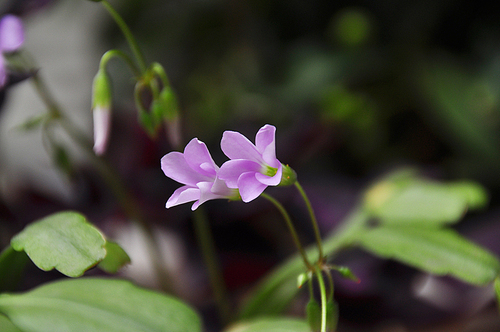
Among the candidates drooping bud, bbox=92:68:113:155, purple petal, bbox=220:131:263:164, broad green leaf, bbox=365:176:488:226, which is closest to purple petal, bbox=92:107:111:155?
drooping bud, bbox=92:68:113:155

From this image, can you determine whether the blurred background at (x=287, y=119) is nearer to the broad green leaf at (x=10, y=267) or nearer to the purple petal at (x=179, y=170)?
the broad green leaf at (x=10, y=267)

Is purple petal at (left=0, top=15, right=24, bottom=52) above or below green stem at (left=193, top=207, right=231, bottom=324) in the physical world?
above

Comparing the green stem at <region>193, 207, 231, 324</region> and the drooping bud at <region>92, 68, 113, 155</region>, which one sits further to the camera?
the green stem at <region>193, 207, 231, 324</region>

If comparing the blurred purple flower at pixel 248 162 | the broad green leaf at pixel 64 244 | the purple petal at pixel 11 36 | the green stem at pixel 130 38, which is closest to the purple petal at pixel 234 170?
the blurred purple flower at pixel 248 162

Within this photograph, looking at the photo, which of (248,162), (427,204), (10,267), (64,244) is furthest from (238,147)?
(427,204)

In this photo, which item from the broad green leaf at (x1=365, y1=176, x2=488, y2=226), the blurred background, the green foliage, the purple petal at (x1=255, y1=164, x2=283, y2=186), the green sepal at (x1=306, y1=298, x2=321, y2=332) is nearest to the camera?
the purple petal at (x1=255, y1=164, x2=283, y2=186)

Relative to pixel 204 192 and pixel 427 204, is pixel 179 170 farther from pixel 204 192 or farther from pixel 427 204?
pixel 427 204

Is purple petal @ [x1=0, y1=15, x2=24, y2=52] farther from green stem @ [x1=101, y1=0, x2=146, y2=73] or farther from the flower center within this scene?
the flower center

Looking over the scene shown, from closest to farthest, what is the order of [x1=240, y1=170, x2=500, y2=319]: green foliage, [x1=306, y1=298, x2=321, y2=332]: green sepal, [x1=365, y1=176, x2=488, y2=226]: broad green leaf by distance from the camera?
[x1=306, y1=298, x2=321, y2=332]: green sepal, [x1=240, y1=170, x2=500, y2=319]: green foliage, [x1=365, y1=176, x2=488, y2=226]: broad green leaf
